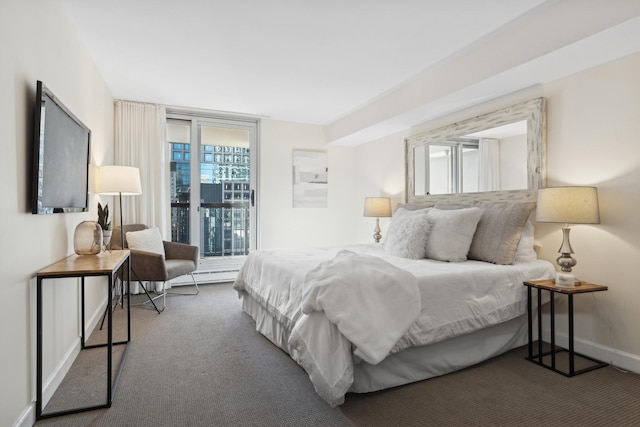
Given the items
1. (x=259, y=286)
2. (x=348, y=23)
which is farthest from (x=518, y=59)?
(x=259, y=286)

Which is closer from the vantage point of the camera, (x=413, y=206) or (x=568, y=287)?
(x=568, y=287)

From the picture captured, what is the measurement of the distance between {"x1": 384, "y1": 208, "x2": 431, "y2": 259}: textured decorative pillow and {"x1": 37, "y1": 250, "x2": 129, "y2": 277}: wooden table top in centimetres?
224

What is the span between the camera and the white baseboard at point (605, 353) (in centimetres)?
231

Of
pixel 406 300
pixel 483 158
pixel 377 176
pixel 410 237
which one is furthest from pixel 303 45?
pixel 377 176

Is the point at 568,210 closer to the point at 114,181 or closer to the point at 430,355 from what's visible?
the point at 430,355

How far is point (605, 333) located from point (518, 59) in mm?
2062

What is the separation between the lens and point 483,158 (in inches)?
134

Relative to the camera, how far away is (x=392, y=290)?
2045mm

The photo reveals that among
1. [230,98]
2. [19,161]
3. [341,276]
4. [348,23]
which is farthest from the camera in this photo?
[230,98]

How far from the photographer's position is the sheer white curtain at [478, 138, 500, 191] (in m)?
3.26

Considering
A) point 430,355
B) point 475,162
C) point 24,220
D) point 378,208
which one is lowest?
point 430,355

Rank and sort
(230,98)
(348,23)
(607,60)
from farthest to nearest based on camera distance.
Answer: (230,98) < (348,23) < (607,60)

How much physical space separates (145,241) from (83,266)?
1907mm

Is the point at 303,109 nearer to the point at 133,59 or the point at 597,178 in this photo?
the point at 133,59
